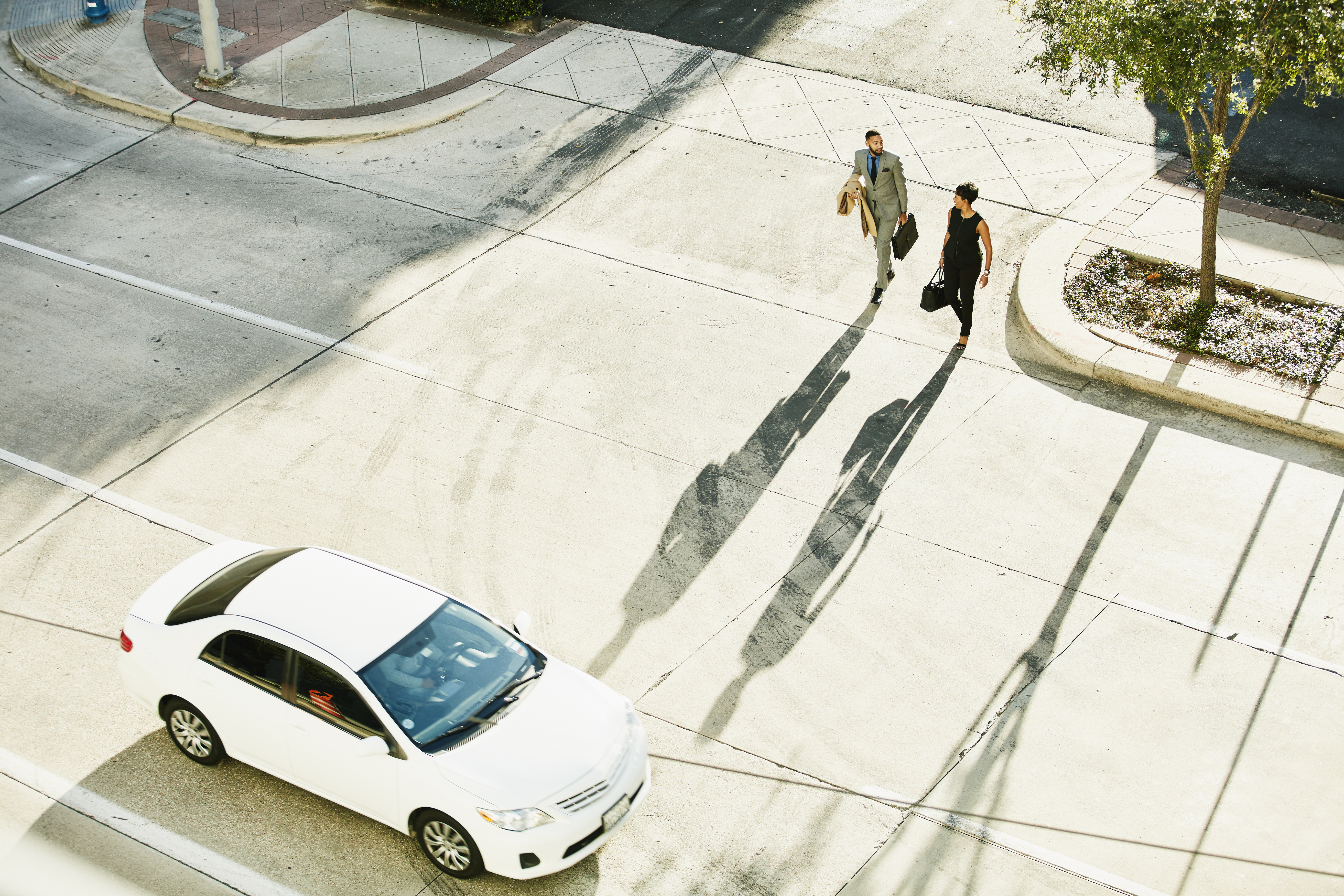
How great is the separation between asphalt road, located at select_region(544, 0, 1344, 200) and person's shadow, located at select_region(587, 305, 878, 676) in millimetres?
6212

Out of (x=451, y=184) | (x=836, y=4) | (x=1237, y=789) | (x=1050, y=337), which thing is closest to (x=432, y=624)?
(x=1237, y=789)

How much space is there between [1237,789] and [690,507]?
4.30 m

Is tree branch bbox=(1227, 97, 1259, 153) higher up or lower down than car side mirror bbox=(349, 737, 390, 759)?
higher up

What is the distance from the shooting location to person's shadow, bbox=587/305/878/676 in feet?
28.6

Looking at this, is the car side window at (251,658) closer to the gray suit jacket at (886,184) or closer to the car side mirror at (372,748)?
the car side mirror at (372,748)

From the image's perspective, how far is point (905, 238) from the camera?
1140 centimetres

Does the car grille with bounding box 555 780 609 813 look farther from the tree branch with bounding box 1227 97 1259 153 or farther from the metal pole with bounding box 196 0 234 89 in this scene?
the metal pole with bounding box 196 0 234 89

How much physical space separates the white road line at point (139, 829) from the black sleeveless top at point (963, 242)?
24.7 ft

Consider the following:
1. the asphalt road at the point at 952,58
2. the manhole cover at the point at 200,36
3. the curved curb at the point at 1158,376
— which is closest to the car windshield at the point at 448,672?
the curved curb at the point at 1158,376

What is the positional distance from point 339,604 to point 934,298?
6.26 metres

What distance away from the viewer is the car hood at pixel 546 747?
6438 mm

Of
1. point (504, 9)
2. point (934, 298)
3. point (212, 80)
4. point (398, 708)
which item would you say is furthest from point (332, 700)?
point (504, 9)

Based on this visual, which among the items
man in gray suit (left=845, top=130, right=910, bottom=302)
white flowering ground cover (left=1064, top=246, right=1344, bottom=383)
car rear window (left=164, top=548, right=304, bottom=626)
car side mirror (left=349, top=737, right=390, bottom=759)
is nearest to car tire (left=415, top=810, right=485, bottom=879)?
car side mirror (left=349, top=737, right=390, bottom=759)

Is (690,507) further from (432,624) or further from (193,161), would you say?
(193,161)
